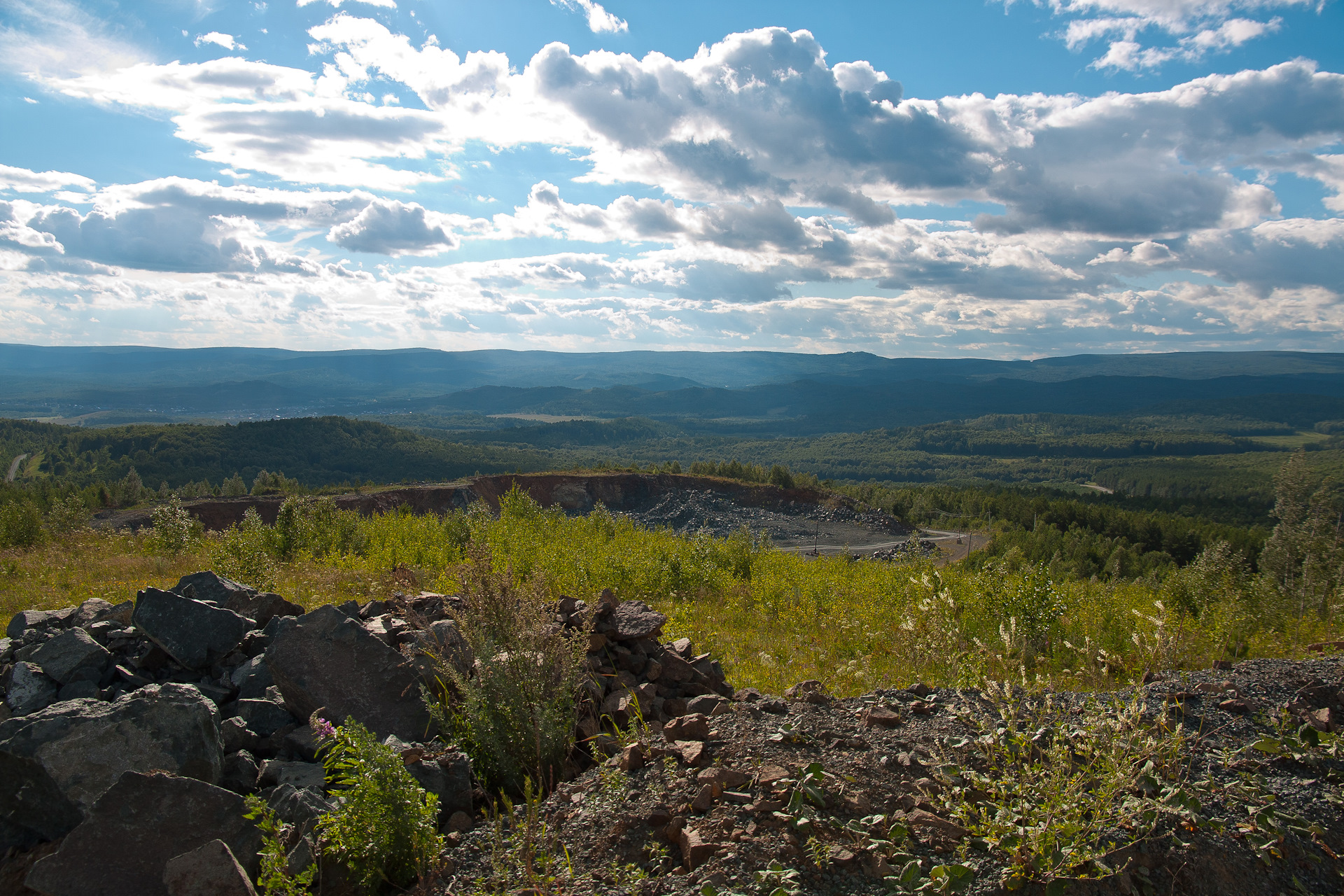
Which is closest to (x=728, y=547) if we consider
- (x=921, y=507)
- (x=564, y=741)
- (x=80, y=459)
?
(x=564, y=741)

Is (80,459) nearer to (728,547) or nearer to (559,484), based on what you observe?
(559,484)

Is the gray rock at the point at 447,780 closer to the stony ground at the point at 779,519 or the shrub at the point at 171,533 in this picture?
the shrub at the point at 171,533

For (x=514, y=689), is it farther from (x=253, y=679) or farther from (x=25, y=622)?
(x=25, y=622)


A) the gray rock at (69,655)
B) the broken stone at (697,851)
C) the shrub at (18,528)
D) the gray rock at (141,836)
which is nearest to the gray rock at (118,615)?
the gray rock at (69,655)

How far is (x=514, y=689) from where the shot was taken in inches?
188

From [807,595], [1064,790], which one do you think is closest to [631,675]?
[1064,790]

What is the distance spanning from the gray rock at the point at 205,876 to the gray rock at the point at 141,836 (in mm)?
267

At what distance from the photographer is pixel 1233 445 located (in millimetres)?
194500

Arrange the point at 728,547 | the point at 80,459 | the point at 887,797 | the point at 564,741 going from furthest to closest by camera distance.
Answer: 1. the point at 80,459
2. the point at 728,547
3. the point at 564,741
4. the point at 887,797

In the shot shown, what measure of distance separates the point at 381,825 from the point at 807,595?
977 cm

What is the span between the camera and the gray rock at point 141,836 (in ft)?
11.8

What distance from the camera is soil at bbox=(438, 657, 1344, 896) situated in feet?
10.8

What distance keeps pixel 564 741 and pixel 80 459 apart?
132 meters

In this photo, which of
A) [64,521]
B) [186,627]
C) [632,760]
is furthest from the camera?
[64,521]
